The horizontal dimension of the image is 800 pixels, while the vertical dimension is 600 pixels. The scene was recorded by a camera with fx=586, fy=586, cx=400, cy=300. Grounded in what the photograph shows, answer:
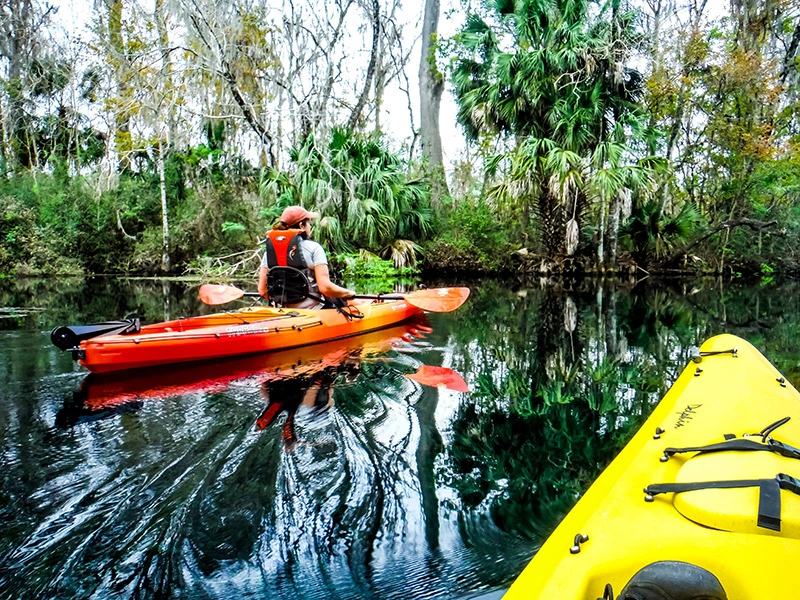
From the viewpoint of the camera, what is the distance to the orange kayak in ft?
15.2

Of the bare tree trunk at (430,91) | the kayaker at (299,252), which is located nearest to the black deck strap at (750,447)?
the kayaker at (299,252)

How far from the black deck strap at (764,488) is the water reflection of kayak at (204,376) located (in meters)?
3.43

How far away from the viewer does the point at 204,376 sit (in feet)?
16.1

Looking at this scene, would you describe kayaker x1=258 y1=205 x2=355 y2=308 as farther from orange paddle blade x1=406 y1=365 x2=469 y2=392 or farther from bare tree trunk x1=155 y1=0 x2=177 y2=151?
bare tree trunk x1=155 y1=0 x2=177 y2=151

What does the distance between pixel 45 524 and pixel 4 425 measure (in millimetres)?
1586

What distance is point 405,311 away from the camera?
7.79m

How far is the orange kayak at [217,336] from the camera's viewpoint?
4.63 meters

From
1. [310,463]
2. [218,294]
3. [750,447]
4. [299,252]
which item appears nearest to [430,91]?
[218,294]

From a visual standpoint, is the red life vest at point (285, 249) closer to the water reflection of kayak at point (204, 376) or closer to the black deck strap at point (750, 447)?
the water reflection of kayak at point (204, 376)

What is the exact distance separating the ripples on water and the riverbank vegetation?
9827 mm

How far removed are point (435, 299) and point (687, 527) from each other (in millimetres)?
6038

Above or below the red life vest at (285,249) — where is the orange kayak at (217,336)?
below

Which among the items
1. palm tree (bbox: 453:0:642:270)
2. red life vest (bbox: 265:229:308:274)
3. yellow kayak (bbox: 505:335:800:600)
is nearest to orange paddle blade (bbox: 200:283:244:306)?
red life vest (bbox: 265:229:308:274)

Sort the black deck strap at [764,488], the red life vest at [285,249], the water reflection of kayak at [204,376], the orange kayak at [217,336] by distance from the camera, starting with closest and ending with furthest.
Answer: the black deck strap at [764,488], the water reflection of kayak at [204,376], the orange kayak at [217,336], the red life vest at [285,249]
